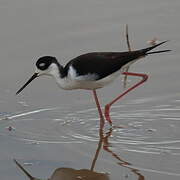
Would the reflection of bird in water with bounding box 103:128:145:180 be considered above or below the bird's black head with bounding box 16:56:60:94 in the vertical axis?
below

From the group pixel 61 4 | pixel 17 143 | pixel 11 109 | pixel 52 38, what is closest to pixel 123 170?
pixel 17 143

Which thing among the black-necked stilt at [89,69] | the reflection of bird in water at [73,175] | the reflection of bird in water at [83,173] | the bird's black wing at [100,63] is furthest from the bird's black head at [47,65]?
the reflection of bird in water at [73,175]

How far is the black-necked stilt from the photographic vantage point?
6242mm

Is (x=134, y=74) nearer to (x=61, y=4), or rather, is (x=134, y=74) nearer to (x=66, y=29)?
(x=66, y=29)

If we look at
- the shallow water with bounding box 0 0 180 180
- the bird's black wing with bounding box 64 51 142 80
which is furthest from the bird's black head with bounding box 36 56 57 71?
the shallow water with bounding box 0 0 180 180

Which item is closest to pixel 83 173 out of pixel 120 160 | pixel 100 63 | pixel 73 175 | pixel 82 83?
pixel 73 175

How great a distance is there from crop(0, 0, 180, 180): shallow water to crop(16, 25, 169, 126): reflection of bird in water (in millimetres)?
282

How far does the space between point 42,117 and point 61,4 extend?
2973 mm

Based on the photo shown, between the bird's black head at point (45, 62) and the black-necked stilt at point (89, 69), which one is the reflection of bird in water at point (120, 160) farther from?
the bird's black head at point (45, 62)

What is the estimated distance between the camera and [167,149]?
5559 mm

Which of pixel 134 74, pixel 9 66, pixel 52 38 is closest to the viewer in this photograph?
pixel 134 74

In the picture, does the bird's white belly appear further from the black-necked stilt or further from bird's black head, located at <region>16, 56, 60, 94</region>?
bird's black head, located at <region>16, 56, 60, 94</region>

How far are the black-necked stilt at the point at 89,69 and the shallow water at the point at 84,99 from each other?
28 cm

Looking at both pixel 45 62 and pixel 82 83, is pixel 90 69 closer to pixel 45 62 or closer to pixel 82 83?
pixel 82 83
